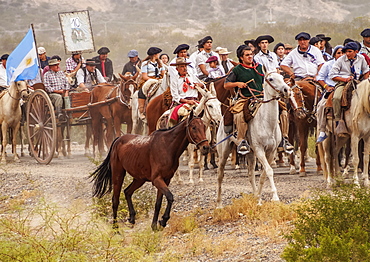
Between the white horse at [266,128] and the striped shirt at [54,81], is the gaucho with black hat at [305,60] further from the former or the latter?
the striped shirt at [54,81]

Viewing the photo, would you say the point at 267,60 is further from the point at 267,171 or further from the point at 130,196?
the point at 130,196

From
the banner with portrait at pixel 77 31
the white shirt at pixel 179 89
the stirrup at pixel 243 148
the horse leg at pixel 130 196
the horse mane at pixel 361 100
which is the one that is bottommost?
the horse leg at pixel 130 196

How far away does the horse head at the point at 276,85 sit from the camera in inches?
440

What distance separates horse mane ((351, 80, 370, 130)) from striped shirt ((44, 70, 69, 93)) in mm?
10006

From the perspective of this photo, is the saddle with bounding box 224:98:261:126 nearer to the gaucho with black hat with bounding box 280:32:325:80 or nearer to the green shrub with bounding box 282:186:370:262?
the green shrub with bounding box 282:186:370:262

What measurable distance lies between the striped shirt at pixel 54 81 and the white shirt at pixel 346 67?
31.1 ft

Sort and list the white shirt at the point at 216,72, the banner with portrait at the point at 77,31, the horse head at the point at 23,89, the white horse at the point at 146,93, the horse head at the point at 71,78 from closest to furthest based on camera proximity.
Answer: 1. the white horse at the point at 146,93
2. the white shirt at the point at 216,72
3. the horse head at the point at 23,89
4. the horse head at the point at 71,78
5. the banner with portrait at the point at 77,31

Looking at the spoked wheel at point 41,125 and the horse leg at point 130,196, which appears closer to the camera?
the horse leg at point 130,196

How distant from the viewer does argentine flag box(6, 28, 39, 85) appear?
18.9 meters

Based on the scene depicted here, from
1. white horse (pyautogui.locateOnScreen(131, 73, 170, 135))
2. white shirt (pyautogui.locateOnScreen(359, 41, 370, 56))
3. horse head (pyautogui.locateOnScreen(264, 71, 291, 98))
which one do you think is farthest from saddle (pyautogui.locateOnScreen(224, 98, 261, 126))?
white shirt (pyautogui.locateOnScreen(359, 41, 370, 56))

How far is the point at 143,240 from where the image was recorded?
9.33 metres

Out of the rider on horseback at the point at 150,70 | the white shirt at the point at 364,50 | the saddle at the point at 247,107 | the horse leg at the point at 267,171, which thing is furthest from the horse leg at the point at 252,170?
the rider on horseback at the point at 150,70

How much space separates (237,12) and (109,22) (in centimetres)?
1303

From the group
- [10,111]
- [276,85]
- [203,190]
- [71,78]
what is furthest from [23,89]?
[276,85]
